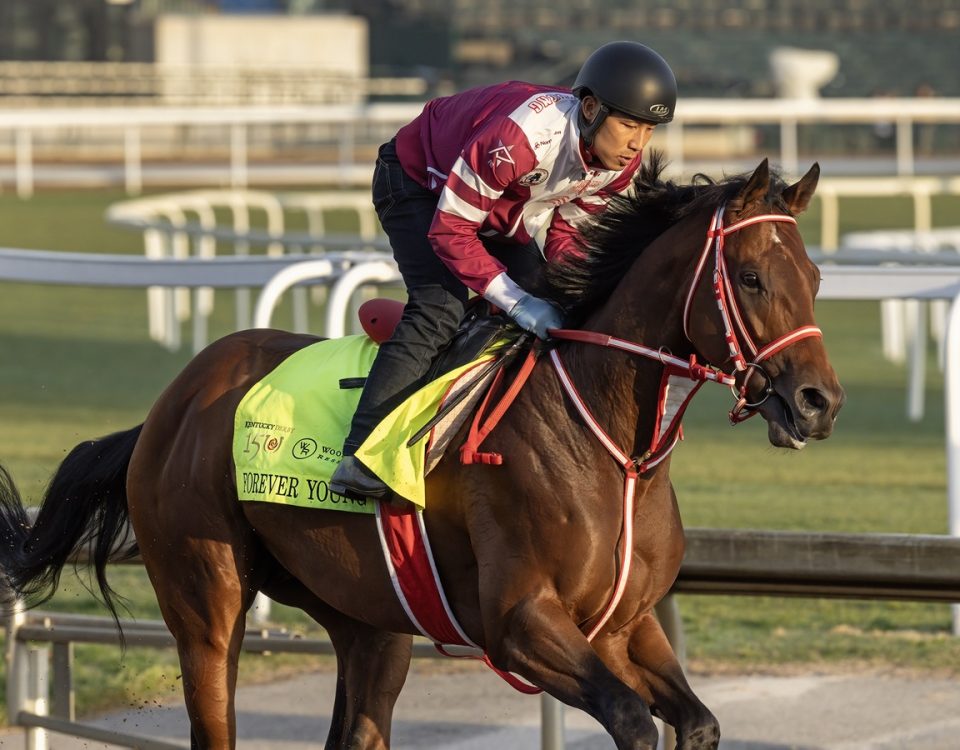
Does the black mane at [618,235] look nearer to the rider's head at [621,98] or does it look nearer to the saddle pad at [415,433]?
the rider's head at [621,98]

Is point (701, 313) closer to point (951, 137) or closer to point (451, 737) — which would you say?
point (451, 737)

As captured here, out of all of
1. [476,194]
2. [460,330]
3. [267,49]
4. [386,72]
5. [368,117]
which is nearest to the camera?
[476,194]

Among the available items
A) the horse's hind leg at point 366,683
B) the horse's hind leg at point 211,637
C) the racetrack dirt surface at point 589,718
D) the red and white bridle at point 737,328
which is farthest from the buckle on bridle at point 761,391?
the racetrack dirt surface at point 589,718

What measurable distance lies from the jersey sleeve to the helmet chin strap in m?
0.12

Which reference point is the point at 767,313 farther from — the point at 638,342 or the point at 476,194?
the point at 476,194

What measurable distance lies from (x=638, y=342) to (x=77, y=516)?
1666mm

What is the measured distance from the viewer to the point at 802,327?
10.6ft

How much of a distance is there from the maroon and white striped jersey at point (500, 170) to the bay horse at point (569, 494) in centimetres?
16

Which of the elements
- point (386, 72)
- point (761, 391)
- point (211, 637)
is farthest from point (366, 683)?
point (386, 72)

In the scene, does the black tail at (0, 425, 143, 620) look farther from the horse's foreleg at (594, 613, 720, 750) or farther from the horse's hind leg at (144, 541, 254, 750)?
the horse's foreleg at (594, 613, 720, 750)

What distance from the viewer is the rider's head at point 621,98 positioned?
3537 millimetres

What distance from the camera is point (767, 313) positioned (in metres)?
3.25

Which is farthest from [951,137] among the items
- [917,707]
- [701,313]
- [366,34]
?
[701,313]

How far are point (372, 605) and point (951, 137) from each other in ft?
80.7
